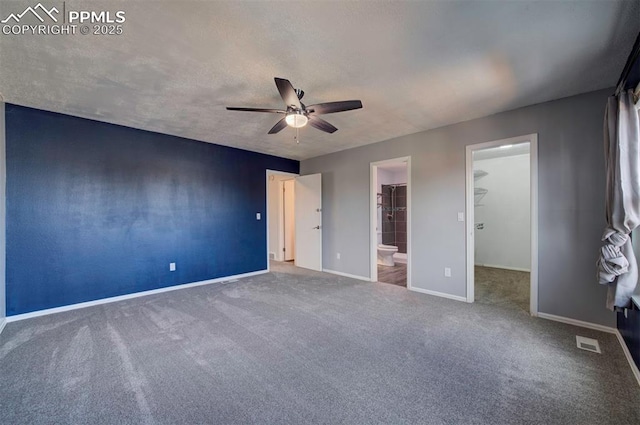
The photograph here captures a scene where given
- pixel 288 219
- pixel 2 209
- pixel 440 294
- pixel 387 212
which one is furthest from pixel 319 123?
pixel 387 212

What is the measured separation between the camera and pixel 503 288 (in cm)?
418

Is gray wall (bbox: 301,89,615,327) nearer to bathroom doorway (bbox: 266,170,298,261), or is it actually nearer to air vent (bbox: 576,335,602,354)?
air vent (bbox: 576,335,602,354)

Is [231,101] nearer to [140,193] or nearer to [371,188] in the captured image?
[140,193]

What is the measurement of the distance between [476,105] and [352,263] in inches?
124

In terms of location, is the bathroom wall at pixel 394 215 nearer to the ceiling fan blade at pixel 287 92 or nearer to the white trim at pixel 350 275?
the white trim at pixel 350 275

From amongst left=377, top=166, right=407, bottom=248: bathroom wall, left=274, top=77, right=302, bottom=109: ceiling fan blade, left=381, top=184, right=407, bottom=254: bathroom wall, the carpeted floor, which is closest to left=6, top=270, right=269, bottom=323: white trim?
left=274, top=77, right=302, bottom=109: ceiling fan blade

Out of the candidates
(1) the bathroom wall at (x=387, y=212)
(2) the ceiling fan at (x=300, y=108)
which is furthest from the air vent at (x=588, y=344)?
(1) the bathroom wall at (x=387, y=212)

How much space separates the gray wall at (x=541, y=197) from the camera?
8.95ft

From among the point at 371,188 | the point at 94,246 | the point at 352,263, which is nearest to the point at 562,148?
the point at 371,188

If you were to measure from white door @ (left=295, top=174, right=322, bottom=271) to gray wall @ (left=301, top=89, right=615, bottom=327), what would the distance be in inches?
29.3

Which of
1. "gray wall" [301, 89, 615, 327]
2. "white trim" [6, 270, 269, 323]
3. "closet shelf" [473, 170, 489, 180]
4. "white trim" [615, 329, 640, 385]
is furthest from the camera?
"closet shelf" [473, 170, 489, 180]

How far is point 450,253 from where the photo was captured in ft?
12.3

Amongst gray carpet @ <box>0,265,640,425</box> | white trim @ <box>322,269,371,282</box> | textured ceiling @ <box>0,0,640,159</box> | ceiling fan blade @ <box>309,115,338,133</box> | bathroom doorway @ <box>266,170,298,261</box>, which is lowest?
white trim @ <box>322,269,371,282</box>

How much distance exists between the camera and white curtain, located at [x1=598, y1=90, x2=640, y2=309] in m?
2.04
